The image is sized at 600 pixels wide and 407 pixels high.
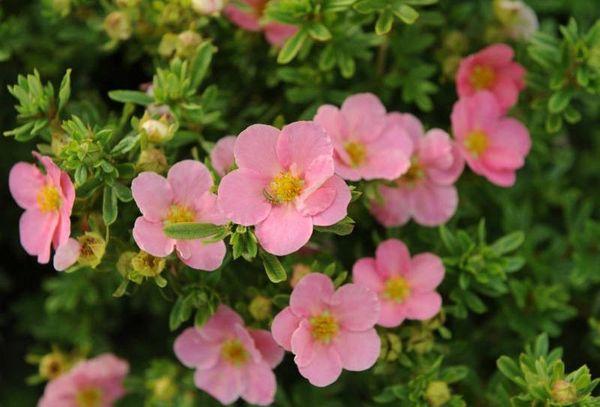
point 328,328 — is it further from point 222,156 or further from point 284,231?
point 222,156

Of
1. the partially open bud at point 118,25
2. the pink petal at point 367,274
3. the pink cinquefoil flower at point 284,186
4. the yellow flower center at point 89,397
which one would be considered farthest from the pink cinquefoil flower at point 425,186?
the yellow flower center at point 89,397

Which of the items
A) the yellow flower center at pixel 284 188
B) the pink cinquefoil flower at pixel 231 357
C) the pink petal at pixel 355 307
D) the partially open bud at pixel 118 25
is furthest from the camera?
the partially open bud at pixel 118 25

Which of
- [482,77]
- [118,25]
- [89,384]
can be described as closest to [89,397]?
[89,384]

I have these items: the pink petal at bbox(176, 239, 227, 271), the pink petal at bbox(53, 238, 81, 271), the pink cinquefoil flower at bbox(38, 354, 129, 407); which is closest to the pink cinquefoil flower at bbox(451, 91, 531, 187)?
the pink petal at bbox(176, 239, 227, 271)

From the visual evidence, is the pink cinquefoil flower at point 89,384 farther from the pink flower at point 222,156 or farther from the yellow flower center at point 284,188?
the yellow flower center at point 284,188

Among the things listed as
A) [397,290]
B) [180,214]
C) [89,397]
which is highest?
[180,214]

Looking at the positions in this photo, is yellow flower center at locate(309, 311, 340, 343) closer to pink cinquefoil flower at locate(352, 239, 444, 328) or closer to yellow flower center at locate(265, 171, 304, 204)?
pink cinquefoil flower at locate(352, 239, 444, 328)
